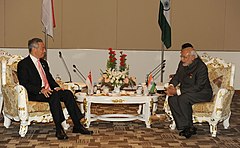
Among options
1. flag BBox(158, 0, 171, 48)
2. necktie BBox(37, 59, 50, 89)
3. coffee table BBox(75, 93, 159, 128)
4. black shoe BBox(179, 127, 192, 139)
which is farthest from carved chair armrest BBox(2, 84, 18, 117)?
flag BBox(158, 0, 171, 48)

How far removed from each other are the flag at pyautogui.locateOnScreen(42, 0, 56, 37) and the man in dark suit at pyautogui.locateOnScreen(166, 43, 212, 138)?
13.0ft

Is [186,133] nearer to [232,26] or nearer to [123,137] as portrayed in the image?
[123,137]

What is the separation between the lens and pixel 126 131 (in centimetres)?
625

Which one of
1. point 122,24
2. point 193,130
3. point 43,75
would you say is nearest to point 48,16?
point 122,24

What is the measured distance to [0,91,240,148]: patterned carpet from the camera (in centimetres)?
549

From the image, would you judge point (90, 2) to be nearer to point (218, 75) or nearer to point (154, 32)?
point (154, 32)

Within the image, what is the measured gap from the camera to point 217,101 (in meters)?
5.96

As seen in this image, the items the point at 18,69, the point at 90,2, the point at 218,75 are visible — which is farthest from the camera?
the point at 90,2

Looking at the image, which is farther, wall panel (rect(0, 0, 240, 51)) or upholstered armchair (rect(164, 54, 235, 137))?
wall panel (rect(0, 0, 240, 51))

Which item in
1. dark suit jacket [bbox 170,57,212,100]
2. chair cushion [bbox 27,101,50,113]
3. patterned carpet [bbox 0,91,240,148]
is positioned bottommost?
patterned carpet [bbox 0,91,240,148]

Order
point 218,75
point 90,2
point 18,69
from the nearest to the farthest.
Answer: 1. point 18,69
2. point 218,75
3. point 90,2

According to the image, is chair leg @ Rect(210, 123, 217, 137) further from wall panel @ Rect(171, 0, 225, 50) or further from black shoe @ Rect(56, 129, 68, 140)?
wall panel @ Rect(171, 0, 225, 50)

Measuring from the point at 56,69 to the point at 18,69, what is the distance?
4.49 metres

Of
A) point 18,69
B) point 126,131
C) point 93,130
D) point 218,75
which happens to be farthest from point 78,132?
point 218,75
